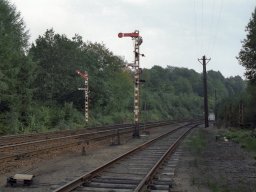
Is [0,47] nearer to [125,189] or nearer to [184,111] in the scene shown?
[125,189]

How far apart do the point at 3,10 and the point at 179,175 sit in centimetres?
3580

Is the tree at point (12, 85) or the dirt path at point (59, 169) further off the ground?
the tree at point (12, 85)

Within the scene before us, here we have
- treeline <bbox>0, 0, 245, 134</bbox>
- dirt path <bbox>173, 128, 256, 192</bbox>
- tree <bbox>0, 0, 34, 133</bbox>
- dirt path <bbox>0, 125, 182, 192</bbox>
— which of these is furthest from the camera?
treeline <bbox>0, 0, 245, 134</bbox>

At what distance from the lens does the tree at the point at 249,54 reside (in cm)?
3606

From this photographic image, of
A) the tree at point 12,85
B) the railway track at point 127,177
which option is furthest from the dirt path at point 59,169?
the tree at point 12,85

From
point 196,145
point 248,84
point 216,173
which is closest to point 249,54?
point 248,84

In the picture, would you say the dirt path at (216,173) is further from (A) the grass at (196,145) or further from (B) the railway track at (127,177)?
(A) the grass at (196,145)

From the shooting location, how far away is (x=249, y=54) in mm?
36938

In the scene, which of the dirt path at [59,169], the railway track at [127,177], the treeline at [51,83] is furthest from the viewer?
the treeline at [51,83]

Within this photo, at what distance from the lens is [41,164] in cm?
1642

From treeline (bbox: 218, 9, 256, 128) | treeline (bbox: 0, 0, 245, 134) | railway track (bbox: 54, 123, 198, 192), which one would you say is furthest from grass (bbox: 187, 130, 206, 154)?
treeline (bbox: 0, 0, 245, 134)

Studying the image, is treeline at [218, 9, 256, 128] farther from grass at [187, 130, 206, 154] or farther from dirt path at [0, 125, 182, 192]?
dirt path at [0, 125, 182, 192]

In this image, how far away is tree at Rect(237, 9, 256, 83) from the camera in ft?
118

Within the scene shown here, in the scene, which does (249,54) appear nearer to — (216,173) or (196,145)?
(196,145)
